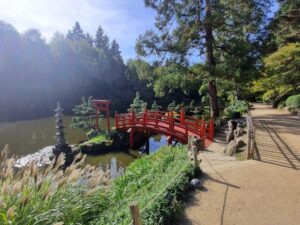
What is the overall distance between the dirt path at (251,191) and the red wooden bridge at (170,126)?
252 centimetres

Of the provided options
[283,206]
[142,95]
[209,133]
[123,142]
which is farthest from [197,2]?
[142,95]

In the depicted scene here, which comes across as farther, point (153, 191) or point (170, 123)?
point (170, 123)

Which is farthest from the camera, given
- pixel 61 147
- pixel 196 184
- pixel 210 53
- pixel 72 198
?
pixel 210 53

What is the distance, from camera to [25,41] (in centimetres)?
3903

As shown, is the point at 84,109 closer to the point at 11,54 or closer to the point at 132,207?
the point at 132,207

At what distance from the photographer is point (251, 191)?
16.8 ft

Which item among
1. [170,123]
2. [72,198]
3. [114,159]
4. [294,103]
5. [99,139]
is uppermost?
[294,103]

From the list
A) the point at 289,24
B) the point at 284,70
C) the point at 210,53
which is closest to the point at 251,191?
the point at 210,53

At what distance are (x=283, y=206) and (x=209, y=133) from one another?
5.83 meters

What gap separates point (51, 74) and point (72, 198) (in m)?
40.1

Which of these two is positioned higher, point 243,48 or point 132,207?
point 243,48

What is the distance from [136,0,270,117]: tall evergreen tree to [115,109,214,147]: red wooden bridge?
2.30 meters

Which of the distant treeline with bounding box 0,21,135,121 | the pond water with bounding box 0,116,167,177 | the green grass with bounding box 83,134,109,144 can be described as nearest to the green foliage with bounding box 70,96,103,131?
the pond water with bounding box 0,116,167,177

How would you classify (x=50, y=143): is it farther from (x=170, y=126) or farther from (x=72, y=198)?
(x=72, y=198)
